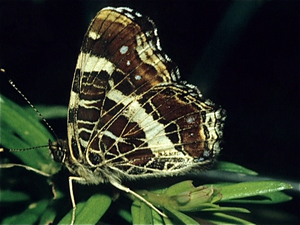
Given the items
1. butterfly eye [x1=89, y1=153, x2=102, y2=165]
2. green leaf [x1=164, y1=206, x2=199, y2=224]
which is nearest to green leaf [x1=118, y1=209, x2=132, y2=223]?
green leaf [x1=164, y1=206, x2=199, y2=224]

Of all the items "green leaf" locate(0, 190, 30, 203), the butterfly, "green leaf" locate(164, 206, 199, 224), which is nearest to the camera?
"green leaf" locate(164, 206, 199, 224)

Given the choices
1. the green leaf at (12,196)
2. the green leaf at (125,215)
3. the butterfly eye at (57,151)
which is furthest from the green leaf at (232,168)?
the green leaf at (12,196)

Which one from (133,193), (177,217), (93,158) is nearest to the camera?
(177,217)

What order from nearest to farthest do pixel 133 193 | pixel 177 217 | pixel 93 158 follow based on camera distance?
pixel 177 217
pixel 133 193
pixel 93 158

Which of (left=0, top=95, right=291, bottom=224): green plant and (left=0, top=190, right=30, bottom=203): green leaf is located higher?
(left=0, top=95, right=291, bottom=224): green plant

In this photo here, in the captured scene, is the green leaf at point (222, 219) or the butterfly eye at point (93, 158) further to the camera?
the butterfly eye at point (93, 158)

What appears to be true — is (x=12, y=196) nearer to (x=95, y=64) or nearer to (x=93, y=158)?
(x=93, y=158)

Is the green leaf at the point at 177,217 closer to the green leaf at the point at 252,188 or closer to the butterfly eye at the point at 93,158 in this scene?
the green leaf at the point at 252,188

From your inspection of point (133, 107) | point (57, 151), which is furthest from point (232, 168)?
point (57, 151)

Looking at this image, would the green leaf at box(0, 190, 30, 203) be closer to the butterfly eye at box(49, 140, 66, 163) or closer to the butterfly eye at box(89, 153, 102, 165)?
the butterfly eye at box(49, 140, 66, 163)

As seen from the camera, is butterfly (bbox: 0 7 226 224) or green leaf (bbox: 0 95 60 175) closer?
green leaf (bbox: 0 95 60 175)

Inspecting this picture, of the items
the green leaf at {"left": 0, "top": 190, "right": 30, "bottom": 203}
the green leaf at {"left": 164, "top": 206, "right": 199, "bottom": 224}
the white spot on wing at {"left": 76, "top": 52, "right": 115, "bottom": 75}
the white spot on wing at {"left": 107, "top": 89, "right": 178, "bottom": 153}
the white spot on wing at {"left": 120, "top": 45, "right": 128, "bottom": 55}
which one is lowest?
the green leaf at {"left": 0, "top": 190, "right": 30, "bottom": 203}

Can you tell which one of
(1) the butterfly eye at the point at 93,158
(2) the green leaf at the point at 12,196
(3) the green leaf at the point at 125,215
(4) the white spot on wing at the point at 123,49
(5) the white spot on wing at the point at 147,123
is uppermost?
(4) the white spot on wing at the point at 123,49
